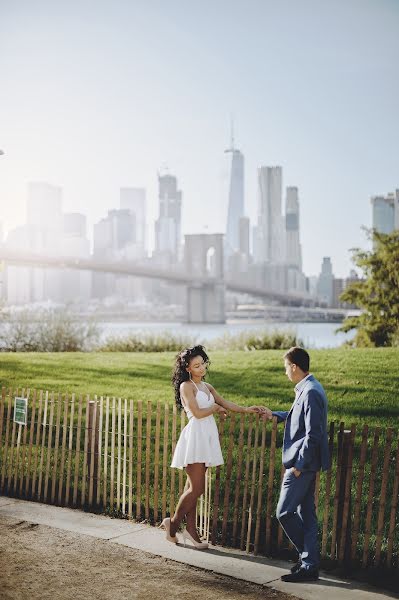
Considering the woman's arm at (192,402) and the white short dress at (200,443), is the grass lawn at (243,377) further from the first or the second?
the woman's arm at (192,402)

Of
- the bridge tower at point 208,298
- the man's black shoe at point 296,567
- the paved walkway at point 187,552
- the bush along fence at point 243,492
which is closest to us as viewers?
the paved walkway at point 187,552

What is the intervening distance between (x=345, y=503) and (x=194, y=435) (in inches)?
51.9

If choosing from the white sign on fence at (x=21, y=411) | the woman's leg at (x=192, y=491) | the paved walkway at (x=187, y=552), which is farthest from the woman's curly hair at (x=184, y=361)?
the white sign on fence at (x=21, y=411)

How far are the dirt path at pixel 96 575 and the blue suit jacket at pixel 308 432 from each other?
941 mm

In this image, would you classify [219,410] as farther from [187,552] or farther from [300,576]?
[300,576]

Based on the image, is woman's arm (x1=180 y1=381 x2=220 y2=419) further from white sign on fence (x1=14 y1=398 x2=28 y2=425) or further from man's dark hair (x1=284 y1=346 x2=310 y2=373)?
white sign on fence (x1=14 y1=398 x2=28 y2=425)

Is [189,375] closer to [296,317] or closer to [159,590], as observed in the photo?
[159,590]

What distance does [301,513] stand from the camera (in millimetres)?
5609

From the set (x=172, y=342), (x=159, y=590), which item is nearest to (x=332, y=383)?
(x=159, y=590)

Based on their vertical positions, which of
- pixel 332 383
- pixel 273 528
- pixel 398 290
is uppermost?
pixel 398 290

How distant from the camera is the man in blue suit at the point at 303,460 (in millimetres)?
5352

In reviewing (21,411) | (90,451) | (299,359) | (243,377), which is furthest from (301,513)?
(243,377)

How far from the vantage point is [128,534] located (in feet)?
22.1

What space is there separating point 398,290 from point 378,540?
19.5m
